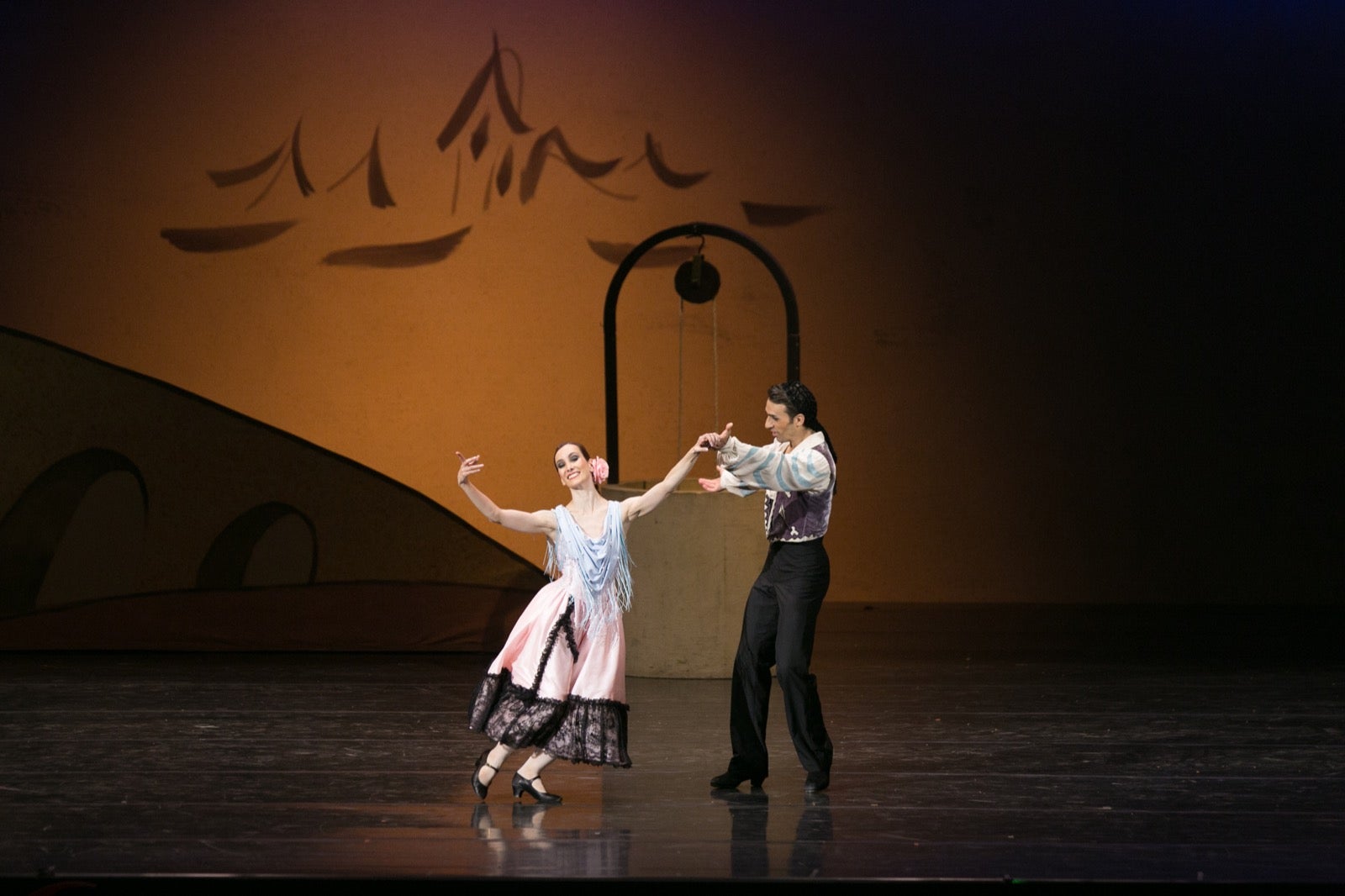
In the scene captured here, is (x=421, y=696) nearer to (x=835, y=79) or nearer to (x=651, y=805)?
(x=651, y=805)

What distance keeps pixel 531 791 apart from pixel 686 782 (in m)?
0.50

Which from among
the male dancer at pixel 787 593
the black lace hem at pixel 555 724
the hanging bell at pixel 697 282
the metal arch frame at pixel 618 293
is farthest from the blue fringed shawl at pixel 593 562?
the hanging bell at pixel 697 282

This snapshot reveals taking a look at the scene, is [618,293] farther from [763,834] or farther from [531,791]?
[763,834]

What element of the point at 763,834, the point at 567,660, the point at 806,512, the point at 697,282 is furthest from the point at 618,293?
the point at 763,834

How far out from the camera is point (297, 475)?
24.1 feet

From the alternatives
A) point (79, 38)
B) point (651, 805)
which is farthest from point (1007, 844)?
point (79, 38)

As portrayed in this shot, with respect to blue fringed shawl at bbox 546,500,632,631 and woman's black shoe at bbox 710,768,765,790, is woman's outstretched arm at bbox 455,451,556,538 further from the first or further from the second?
woman's black shoe at bbox 710,768,765,790

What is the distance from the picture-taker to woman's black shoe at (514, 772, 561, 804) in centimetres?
404

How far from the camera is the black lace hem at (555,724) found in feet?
13.1

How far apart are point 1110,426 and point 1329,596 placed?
63.1 inches

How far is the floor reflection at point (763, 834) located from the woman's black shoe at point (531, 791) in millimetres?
436

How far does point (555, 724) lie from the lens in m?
4.02

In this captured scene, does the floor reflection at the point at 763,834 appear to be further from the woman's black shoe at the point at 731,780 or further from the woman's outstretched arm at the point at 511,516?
the woman's outstretched arm at the point at 511,516

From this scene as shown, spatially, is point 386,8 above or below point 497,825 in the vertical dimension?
above
